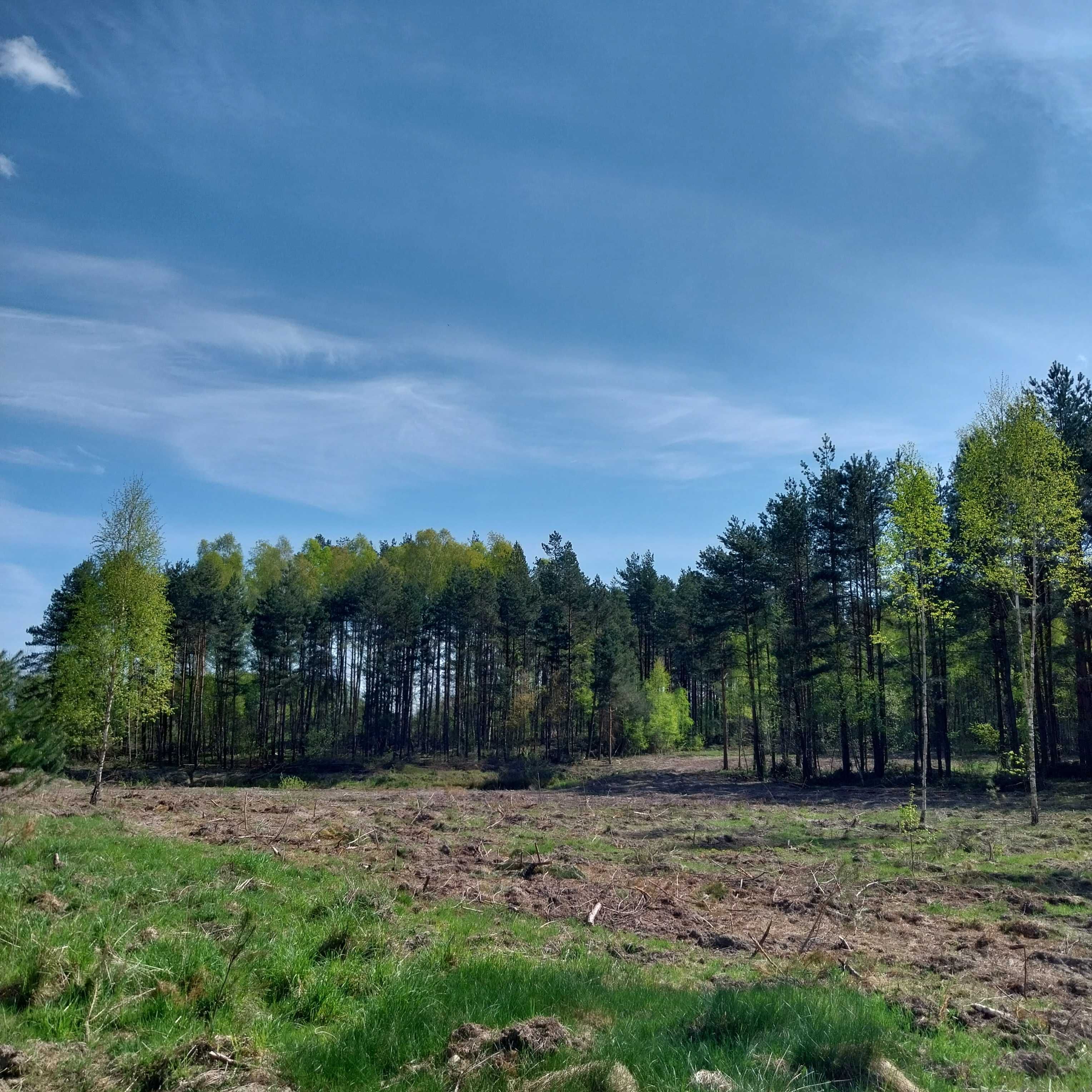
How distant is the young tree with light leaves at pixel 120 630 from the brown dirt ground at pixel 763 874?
9.85 ft

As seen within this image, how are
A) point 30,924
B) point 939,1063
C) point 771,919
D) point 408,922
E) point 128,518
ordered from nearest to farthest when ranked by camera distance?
point 939,1063
point 30,924
point 408,922
point 771,919
point 128,518

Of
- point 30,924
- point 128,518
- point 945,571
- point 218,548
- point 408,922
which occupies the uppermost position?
point 218,548

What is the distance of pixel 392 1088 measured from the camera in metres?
5.20

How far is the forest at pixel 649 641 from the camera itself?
80.4 ft

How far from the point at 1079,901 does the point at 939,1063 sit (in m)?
9.32

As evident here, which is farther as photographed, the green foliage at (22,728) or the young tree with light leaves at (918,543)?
the young tree with light leaves at (918,543)

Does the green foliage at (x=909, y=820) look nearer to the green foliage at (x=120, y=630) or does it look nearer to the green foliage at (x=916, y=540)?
the green foliage at (x=916, y=540)

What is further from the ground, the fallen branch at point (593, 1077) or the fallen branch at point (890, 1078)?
the fallen branch at point (593, 1077)

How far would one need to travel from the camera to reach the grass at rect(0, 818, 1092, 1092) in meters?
5.46

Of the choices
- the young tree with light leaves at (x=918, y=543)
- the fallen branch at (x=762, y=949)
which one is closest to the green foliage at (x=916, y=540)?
the young tree with light leaves at (x=918, y=543)

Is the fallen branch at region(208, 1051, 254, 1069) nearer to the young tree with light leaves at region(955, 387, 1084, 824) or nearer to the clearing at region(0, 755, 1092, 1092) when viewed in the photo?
the clearing at region(0, 755, 1092, 1092)

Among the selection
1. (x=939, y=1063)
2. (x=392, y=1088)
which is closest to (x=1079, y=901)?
(x=939, y=1063)

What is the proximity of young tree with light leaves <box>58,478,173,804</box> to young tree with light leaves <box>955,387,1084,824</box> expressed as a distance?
1076 inches

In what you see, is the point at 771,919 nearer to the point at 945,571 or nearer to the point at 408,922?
the point at 408,922
